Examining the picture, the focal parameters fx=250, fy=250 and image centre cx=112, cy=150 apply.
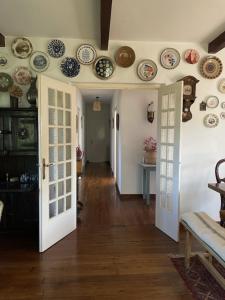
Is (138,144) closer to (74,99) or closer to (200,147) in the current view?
(200,147)

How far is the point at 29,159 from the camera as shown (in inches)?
139

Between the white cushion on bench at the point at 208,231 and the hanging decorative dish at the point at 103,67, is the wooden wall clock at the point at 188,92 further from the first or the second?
the white cushion on bench at the point at 208,231

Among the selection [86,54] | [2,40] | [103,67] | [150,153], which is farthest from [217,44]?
[2,40]

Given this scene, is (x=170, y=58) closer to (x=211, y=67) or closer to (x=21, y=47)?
(x=211, y=67)

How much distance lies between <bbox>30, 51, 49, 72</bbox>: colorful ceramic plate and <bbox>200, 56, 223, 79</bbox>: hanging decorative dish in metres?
2.21

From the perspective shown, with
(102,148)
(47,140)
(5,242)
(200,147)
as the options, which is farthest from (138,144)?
(102,148)

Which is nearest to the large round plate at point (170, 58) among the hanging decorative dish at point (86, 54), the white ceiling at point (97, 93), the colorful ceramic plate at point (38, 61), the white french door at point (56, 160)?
the hanging decorative dish at point (86, 54)

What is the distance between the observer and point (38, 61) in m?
3.41

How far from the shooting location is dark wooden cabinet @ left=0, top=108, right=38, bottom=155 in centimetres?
332

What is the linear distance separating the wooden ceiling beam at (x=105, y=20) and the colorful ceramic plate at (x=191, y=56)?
A: 1165mm

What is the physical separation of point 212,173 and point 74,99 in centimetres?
230

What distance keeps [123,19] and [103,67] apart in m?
0.76

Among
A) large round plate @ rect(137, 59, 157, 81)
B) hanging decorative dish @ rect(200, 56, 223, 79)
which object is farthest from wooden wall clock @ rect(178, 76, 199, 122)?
large round plate @ rect(137, 59, 157, 81)

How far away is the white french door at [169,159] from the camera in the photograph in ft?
10.5
